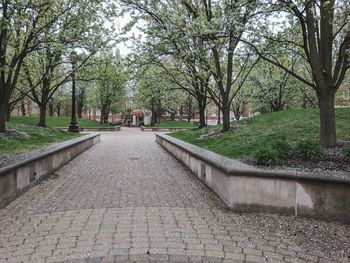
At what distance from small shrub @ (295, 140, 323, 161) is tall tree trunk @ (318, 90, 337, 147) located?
1152 mm

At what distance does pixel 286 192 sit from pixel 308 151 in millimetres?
2111

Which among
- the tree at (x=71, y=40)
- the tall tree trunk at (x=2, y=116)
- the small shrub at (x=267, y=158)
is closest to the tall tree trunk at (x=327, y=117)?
the small shrub at (x=267, y=158)

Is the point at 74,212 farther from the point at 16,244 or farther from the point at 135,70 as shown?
the point at 135,70

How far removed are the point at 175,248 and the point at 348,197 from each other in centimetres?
257

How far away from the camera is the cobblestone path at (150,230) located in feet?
13.4

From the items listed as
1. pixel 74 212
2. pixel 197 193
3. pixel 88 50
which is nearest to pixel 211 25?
pixel 197 193

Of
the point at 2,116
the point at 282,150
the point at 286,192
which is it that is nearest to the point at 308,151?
the point at 282,150

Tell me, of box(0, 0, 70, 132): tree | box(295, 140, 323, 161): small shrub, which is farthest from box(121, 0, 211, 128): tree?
box(295, 140, 323, 161): small shrub

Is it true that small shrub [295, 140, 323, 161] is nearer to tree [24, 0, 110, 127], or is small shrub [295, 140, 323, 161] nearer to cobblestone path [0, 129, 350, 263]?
cobblestone path [0, 129, 350, 263]

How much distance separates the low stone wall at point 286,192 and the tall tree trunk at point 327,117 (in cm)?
328

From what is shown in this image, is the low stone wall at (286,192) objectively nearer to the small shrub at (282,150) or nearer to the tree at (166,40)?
the small shrub at (282,150)

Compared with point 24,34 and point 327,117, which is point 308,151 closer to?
point 327,117

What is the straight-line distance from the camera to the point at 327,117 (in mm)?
8289

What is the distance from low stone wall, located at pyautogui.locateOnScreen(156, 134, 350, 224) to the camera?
5055mm
